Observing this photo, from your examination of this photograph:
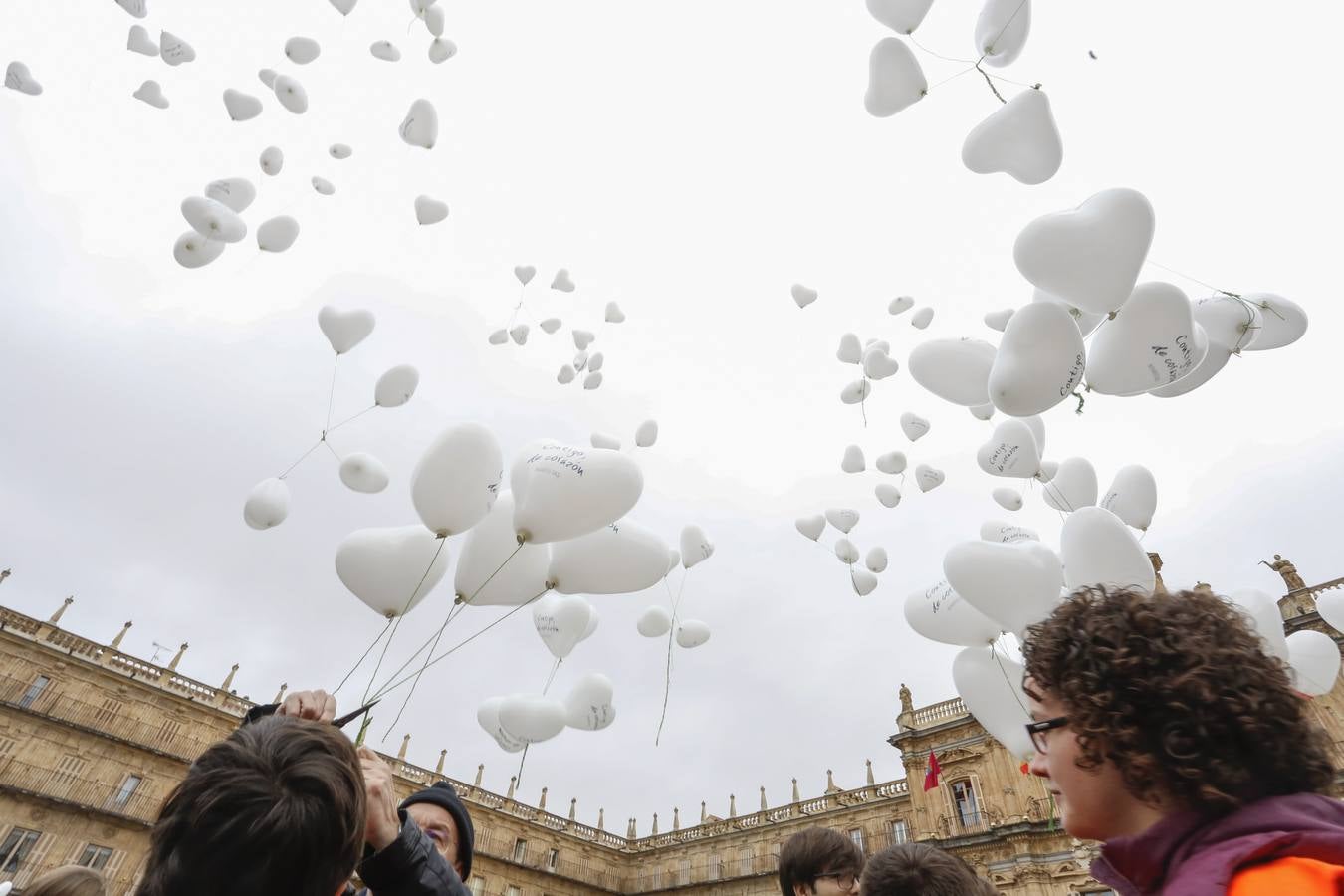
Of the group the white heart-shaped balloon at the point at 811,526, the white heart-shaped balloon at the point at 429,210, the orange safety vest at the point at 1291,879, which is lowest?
the orange safety vest at the point at 1291,879

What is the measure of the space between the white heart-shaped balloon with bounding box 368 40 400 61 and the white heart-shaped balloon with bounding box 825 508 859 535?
19.6 ft

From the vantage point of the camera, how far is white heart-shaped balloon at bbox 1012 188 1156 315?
3.09 metres

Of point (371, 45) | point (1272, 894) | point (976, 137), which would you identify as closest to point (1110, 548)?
point (976, 137)

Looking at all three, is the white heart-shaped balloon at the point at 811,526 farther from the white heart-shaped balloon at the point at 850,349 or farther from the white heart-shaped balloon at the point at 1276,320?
the white heart-shaped balloon at the point at 1276,320

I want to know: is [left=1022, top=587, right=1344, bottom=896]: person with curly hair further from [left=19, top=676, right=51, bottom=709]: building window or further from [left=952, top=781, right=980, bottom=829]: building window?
[left=19, top=676, right=51, bottom=709]: building window

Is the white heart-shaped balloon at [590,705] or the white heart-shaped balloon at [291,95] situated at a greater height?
the white heart-shaped balloon at [291,95]

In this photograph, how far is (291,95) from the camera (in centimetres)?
510

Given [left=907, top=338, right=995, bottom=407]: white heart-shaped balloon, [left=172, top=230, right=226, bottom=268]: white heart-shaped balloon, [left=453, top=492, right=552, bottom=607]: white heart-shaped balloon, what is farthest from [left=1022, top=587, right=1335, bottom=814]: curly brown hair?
[left=172, top=230, right=226, bottom=268]: white heart-shaped balloon

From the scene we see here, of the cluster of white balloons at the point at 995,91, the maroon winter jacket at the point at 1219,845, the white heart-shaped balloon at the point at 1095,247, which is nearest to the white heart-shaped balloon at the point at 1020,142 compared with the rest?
the cluster of white balloons at the point at 995,91

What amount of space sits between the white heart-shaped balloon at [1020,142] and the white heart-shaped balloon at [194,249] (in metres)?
5.44

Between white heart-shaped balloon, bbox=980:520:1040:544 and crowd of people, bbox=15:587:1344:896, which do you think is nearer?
crowd of people, bbox=15:587:1344:896

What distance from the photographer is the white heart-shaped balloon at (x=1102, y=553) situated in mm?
3395

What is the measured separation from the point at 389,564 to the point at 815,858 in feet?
8.42

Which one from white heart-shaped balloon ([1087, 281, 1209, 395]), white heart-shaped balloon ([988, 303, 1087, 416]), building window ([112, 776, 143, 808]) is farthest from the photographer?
building window ([112, 776, 143, 808])
